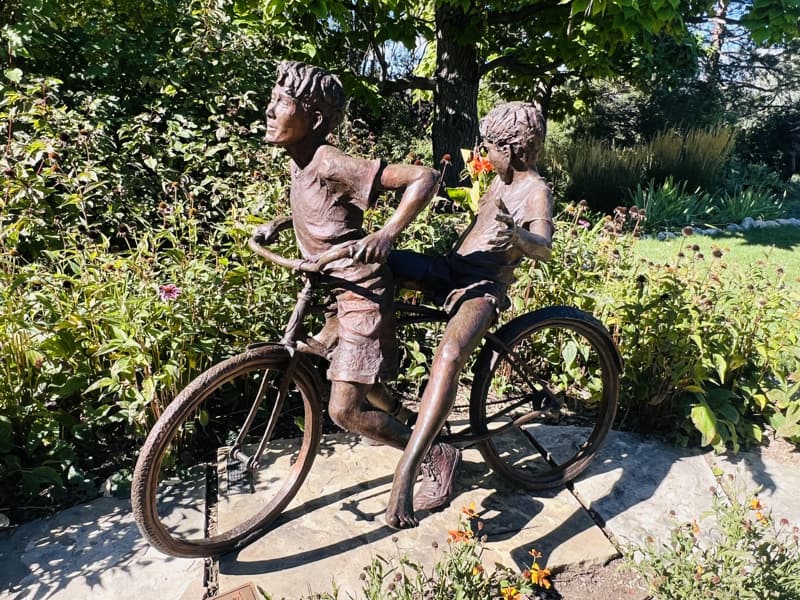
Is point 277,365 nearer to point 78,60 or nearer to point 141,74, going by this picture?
point 141,74

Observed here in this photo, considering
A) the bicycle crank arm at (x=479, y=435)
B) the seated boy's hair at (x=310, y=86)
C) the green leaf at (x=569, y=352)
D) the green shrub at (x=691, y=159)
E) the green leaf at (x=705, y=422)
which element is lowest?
the bicycle crank arm at (x=479, y=435)

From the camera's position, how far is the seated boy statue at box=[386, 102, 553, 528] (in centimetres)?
207

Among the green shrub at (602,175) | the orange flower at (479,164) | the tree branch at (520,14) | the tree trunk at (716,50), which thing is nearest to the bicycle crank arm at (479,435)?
the orange flower at (479,164)

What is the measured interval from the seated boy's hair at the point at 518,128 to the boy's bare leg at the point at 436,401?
61 cm

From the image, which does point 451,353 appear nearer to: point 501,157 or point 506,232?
point 506,232

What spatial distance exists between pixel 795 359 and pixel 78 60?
19.1 ft

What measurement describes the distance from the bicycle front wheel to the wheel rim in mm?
844

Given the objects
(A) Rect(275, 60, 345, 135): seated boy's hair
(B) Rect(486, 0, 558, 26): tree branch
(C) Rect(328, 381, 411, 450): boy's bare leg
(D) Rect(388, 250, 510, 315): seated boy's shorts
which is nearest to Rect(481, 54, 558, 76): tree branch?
(B) Rect(486, 0, 558, 26): tree branch

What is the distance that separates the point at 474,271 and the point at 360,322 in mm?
537

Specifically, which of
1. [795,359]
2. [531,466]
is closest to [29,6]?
[531,466]

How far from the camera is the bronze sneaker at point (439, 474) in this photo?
239 cm

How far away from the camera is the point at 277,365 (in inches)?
85.2

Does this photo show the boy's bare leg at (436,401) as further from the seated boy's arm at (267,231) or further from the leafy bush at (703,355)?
the leafy bush at (703,355)

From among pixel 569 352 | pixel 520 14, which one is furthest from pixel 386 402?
pixel 520 14
